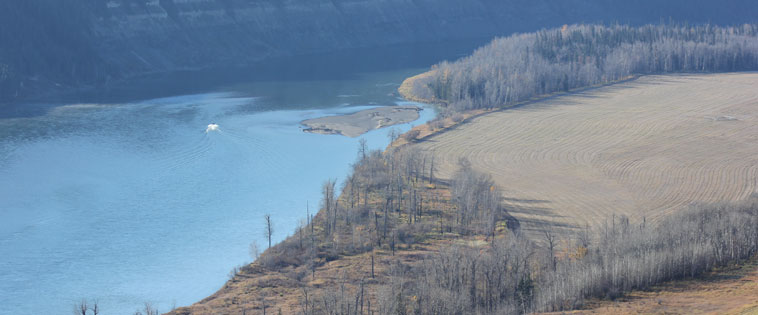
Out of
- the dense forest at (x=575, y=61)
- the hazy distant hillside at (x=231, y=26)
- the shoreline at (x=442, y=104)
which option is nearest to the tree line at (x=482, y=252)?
the shoreline at (x=442, y=104)

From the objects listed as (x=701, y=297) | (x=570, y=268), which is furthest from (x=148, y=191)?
→ (x=701, y=297)

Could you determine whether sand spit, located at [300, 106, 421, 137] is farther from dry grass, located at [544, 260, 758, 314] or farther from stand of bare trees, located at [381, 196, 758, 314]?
dry grass, located at [544, 260, 758, 314]

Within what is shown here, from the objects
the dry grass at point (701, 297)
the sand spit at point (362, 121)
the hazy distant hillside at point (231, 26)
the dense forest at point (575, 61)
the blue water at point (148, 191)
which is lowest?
the dry grass at point (701, 297)

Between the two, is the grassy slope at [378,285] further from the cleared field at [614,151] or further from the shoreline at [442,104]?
the shoreline at [442,104]

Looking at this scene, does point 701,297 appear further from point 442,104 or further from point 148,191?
point 442,104

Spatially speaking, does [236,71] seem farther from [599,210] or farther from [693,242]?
[693,242]

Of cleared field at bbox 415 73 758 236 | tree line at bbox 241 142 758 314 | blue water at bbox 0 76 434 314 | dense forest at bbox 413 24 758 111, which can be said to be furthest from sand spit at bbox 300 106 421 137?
tree line at bbox 241 142 758 314

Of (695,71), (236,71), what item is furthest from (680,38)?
(236,71)

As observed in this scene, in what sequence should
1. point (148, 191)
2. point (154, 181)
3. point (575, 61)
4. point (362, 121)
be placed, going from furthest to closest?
point (575, 61) < point (362, 121) < point (154, 181) < point (148, 191)
